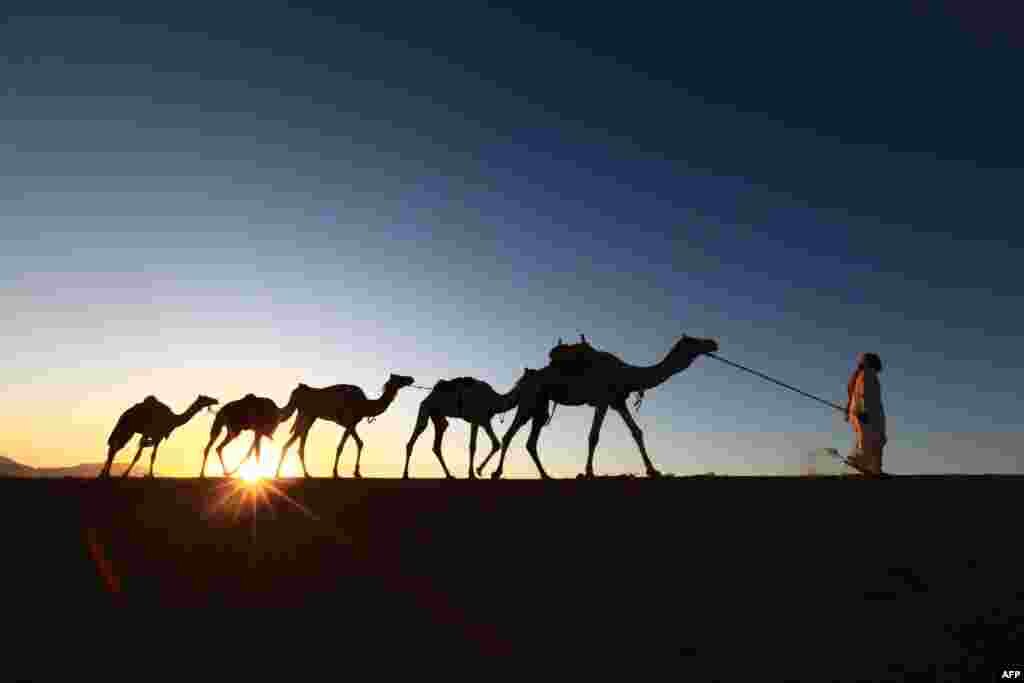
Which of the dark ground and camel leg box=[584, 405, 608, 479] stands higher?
camel leg box=[584, 405, 608, 479]

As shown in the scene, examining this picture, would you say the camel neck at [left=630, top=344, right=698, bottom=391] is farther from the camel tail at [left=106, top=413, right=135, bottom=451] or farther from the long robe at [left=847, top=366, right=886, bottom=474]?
the camel tail at [left=106, top=413, right=135, bottom=451]

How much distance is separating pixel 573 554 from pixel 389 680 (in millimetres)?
3079

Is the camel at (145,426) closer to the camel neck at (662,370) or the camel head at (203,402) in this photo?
the camel head at (203,402)

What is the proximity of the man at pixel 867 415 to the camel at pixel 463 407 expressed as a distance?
24.0ft

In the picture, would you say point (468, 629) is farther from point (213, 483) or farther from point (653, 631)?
point (213, 483)

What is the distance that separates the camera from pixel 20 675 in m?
7.42

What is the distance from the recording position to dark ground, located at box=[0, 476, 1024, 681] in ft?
23.4

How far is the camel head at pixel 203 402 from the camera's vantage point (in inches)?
964

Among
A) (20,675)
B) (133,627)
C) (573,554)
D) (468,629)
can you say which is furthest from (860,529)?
(20,675)

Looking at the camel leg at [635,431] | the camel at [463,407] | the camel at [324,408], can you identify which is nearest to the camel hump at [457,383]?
the camel at [463,407]

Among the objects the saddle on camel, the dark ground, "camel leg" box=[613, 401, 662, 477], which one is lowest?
the dark ground

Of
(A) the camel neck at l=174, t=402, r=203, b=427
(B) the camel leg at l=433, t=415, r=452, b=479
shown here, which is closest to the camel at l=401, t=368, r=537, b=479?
(B) the camel leg at l=433, t=415, r=452, b=479

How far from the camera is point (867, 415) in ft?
53.9

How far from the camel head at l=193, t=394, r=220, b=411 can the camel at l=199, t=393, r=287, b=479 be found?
2.03 meters
